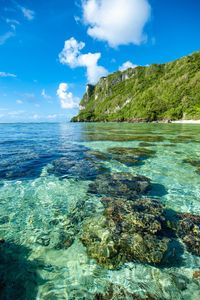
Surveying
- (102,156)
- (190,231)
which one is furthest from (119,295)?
(102,156)

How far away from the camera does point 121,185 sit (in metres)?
11.4

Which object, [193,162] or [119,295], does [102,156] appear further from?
[119,295]

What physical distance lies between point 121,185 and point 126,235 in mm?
4743

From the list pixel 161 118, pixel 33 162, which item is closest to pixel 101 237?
pixel 33 162

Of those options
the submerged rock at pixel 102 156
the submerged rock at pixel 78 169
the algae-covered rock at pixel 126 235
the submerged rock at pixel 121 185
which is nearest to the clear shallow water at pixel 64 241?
the submerged rock at pixel 78 169

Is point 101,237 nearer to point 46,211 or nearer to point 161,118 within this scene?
point 46,211

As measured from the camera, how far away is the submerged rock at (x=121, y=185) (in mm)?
10379

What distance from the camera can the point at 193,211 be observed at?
8703mm

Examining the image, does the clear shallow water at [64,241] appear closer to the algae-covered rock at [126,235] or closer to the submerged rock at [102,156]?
the algae-covered rock at [126,235]

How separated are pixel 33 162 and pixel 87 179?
24.5 ft

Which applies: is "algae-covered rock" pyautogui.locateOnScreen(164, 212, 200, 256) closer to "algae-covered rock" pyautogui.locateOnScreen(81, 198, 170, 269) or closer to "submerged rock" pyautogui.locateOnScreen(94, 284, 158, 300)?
"algae-covered rock" pyautogui.locateOnScreen(81, 198, 170, 269)

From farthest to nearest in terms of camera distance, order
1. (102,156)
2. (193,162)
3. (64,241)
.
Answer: (102,156) → (193,162) → (64,241)

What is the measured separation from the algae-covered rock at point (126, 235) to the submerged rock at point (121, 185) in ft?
5.51

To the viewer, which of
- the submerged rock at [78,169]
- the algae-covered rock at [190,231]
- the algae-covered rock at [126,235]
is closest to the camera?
the algae-covered rock at [126,235]
